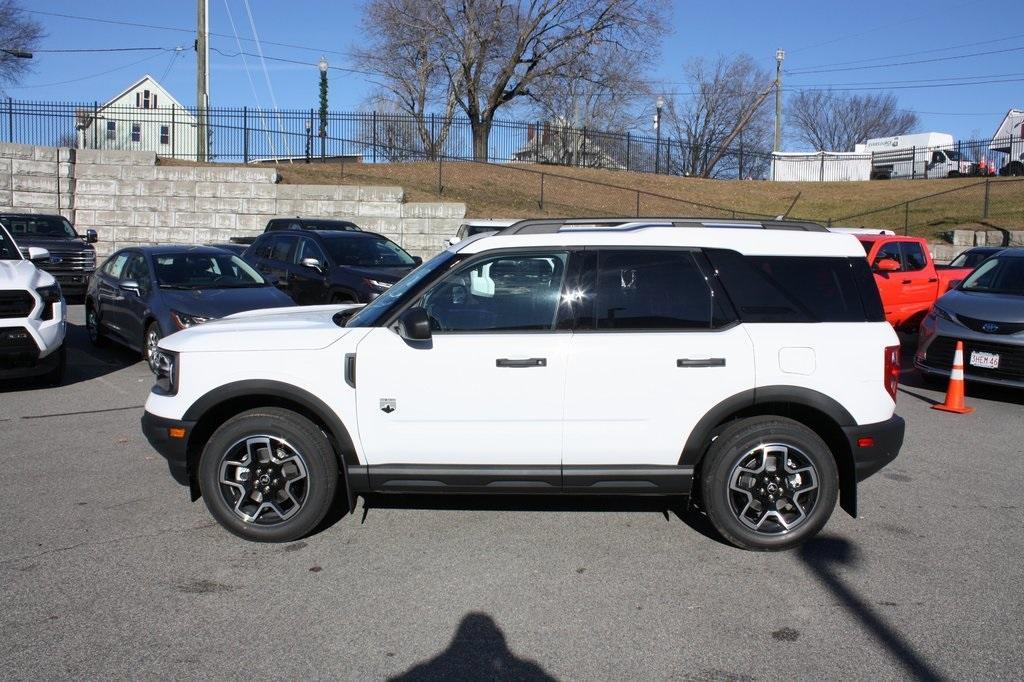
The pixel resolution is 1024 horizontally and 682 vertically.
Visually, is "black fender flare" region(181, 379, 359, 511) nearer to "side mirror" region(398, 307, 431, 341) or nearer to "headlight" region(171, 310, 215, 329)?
"side mirror" region(398, 307, 431, 341)

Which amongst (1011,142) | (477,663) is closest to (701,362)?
(477,663)

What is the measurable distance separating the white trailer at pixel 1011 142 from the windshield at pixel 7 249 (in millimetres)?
37491

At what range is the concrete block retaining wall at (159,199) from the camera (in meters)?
27.0

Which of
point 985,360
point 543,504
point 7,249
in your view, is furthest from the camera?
point 7,249

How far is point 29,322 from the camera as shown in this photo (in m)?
9.73

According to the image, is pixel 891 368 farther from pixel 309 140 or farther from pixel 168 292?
pixel 309 140

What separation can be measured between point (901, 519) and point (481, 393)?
9.93 feet

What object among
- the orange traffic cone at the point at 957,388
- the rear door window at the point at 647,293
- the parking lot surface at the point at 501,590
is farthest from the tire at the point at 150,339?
the orange traffic cone at the point at 957,388

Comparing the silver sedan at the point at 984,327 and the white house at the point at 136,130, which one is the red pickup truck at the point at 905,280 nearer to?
the silver sedan at the point at 984,327

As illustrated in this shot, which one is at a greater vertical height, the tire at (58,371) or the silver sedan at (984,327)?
the silver sedan at (984,327)

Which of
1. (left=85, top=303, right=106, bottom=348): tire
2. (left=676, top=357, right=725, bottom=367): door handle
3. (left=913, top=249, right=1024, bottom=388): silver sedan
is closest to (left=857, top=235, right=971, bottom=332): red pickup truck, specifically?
(left=913, top=249, right=1024, bottom=388): silver sedan

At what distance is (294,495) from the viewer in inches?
215

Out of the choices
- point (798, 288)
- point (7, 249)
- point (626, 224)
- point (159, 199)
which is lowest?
point (798, 288)

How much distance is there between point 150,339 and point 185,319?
2.66ft
